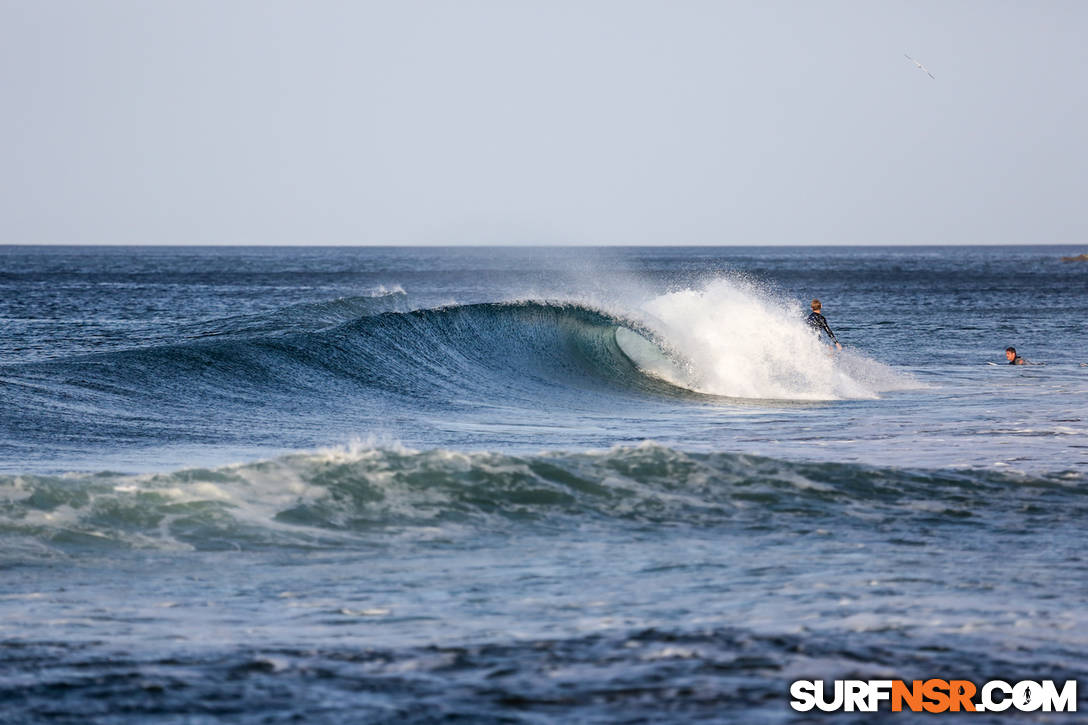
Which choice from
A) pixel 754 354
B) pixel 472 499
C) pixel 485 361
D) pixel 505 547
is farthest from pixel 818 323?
→ pixel 505 547

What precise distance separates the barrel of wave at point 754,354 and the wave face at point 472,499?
9.54 metres

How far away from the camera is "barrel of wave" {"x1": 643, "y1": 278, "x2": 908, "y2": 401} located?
20828 millimetres

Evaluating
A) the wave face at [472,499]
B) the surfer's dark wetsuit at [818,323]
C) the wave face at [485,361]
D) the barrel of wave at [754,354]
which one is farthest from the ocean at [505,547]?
the surfer's dark wetsuit at [818,323]

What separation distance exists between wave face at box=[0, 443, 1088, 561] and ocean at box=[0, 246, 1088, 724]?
0.03 m

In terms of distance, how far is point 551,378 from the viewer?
22406 mm

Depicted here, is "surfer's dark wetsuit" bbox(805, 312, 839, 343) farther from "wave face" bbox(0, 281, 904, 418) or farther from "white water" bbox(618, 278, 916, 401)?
"wave face" bbox(0, 281, 904, 418)

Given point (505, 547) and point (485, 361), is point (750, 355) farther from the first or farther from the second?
point (505, 547)

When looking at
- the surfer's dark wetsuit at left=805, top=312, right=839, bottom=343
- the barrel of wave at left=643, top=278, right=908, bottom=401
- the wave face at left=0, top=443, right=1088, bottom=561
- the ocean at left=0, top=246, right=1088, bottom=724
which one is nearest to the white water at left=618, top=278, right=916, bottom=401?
the barrel of wave at left=643, top=278, right=908, bottom=401

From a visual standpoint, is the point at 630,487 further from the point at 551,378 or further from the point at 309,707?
the point at 551,378

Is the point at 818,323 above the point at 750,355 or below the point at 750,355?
above

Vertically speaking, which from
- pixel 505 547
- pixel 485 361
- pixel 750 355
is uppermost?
pixel 750 355

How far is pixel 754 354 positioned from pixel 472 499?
44.0ft

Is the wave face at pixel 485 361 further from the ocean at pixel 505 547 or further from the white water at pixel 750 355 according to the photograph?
the ocean at pixel 505 547

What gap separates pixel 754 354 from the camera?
2219 centimetres
